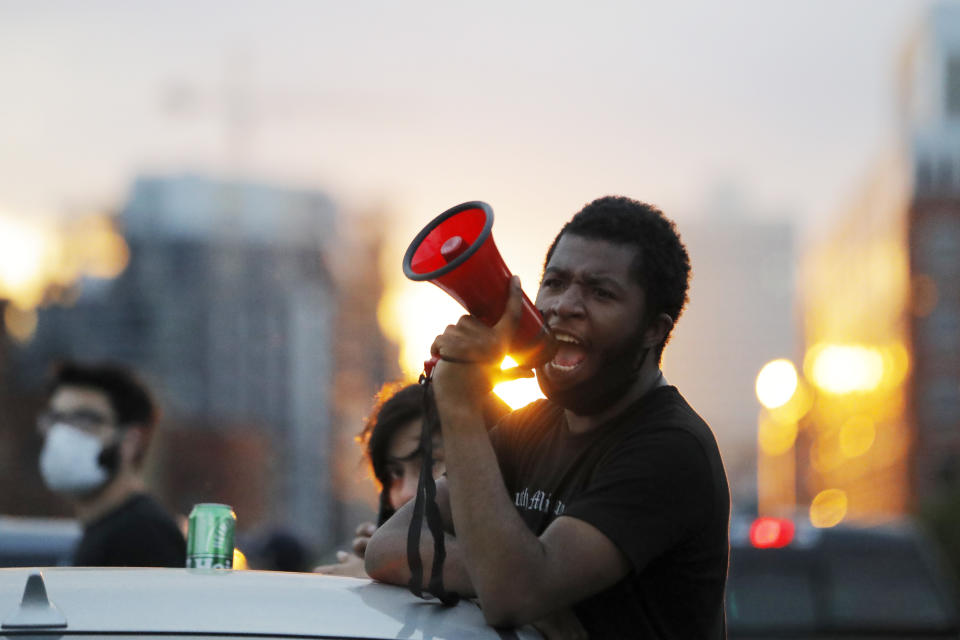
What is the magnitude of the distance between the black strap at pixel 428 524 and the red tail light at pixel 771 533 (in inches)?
233

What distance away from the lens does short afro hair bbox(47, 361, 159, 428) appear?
600 cm

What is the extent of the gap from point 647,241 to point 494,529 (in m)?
0.79

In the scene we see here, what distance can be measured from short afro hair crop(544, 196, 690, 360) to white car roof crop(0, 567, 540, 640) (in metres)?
0.78

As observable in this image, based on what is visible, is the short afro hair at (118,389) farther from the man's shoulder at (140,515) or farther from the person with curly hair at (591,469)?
the person with curly hair at (591,469)

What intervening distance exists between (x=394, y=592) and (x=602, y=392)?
576mm

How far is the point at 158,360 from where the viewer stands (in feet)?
364

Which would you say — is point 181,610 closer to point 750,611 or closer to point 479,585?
point 479,585

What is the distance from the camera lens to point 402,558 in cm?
309

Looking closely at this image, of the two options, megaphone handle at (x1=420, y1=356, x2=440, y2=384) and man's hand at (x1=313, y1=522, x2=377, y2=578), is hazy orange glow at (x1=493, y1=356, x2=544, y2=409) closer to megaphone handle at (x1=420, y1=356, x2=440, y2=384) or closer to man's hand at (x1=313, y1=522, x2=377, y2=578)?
megaphone handle at (x1=420, y1=356, x2=440, y2=384)

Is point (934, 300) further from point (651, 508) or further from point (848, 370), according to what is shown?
point (651, 508)

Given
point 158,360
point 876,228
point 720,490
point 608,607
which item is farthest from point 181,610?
point 158,360

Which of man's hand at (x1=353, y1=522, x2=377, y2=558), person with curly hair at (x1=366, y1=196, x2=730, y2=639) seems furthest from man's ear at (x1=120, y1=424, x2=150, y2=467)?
person with curly hair at (x1=366, y1=196, x2=730, y2=639)

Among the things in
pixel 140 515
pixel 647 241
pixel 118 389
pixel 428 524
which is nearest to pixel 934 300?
pixel 118 389

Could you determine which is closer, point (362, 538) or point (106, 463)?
point (362, 538)
